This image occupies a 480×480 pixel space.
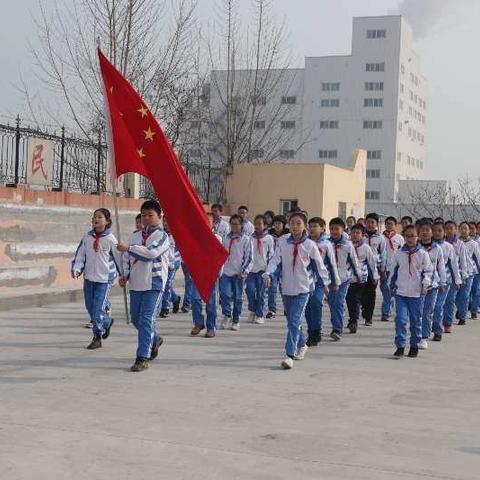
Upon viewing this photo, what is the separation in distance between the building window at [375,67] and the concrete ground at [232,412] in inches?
2997

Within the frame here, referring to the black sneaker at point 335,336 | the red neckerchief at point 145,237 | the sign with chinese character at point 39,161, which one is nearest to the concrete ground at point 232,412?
the black sneaker at point 335,336

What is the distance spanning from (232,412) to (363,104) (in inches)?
3174

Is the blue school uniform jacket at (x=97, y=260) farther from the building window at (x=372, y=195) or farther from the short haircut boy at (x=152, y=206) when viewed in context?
the building window at (x=372, y=195)

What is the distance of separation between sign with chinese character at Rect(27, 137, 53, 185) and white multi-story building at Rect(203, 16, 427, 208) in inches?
2606

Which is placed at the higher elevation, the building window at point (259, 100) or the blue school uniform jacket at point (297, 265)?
the building window at point (259, 100)

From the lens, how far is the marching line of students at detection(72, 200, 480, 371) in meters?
8.77

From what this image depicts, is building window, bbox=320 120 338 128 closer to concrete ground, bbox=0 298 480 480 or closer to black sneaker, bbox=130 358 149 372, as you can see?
concrete ground, bbox=0 298 480 480

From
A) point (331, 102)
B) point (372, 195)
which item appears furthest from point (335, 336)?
point (331, 102)

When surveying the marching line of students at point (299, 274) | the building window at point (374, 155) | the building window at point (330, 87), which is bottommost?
the marching line of students at point (299, 274)

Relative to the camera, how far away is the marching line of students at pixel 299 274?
8773mm

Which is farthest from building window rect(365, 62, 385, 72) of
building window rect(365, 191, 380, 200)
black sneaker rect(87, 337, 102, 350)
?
black sneaker rect(87, 337, 102, 350)

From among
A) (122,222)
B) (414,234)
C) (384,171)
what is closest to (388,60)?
(384,171)

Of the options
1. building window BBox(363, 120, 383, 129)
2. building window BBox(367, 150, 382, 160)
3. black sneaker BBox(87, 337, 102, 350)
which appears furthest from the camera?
building window BBox(363, 120, 383, 129)

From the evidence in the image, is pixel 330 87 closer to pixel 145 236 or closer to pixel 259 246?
pixel 259 246
